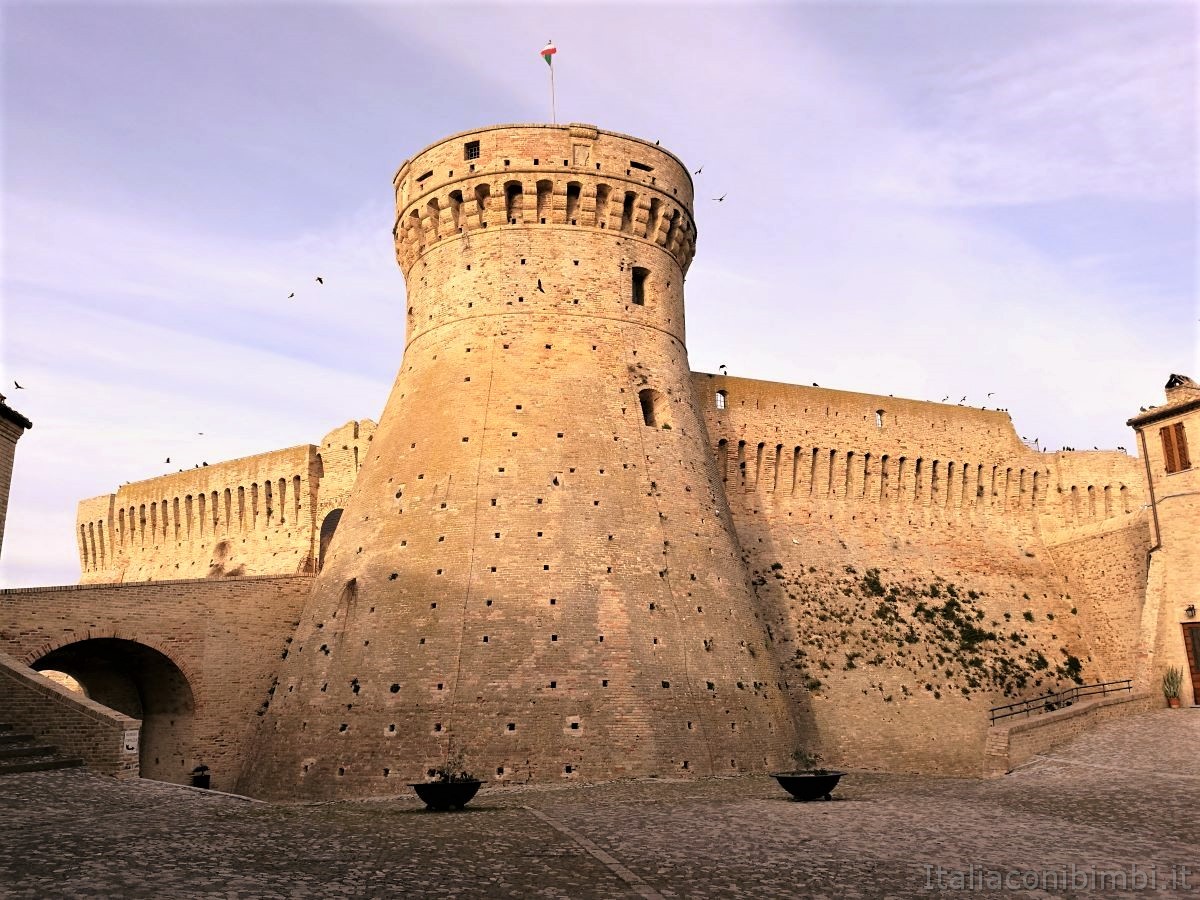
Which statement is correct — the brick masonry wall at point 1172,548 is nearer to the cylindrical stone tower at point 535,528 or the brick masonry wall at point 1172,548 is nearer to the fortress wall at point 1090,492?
the fortress wall at point 1090,492

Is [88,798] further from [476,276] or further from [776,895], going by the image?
[476,276]

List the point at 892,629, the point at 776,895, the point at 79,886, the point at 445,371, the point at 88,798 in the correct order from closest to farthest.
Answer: the point at 79,886
the point at 776,895
the point at 88,798
the point at 445,371
the point at 892,629

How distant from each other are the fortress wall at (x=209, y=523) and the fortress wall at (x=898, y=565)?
41.9 feet

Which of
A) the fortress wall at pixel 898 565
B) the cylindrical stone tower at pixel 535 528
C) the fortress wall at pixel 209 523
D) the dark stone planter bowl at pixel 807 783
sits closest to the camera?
the dark stone planter bowl at pixel 807 783

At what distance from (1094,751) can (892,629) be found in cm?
773

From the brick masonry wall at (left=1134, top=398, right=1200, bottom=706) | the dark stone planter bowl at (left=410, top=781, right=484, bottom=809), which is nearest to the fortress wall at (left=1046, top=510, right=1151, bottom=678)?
the brick masonry wall at (left=1134, top=398, right=1200, bottom=706)

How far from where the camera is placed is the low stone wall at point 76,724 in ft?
42.5

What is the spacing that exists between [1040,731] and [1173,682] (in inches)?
176

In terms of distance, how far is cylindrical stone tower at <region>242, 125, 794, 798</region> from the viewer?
16891mm

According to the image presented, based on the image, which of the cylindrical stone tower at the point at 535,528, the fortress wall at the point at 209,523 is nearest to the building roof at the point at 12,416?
the cylindrical stone tower at the point at 535,528

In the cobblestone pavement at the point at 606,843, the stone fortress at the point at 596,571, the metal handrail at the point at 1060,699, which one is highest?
the stone fortress at the point at 596,571

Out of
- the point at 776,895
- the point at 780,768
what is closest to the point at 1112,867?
the point at 776,895

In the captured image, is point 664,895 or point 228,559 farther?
point 228,559

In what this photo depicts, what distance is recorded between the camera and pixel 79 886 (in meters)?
6.96
